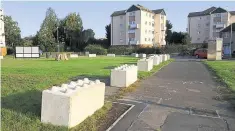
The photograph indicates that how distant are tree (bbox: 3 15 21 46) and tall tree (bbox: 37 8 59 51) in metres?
5.67

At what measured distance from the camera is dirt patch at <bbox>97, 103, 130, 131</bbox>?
19.4 feet

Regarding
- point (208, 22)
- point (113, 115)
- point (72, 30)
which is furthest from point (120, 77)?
point (208, 22)

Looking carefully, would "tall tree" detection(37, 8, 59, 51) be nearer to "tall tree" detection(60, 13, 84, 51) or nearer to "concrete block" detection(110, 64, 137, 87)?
"tall tree" detection(60, 13, 84, 51)

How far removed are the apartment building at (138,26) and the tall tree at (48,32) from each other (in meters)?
18.8

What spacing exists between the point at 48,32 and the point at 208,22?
50.1 meters

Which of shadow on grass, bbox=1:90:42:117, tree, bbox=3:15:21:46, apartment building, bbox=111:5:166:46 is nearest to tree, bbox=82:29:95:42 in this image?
apartment building, bbox=111:5:166:46

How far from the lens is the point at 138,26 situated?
81312mm

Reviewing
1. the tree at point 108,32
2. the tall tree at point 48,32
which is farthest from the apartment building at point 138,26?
the tall tree at point 48,32

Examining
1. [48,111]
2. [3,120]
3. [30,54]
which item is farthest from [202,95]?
[30,54]

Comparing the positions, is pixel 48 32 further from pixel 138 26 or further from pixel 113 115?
pixel 113 115

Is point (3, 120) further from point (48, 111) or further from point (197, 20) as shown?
point (197, 20)

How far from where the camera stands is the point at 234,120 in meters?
6.67

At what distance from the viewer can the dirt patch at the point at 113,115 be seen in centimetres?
592

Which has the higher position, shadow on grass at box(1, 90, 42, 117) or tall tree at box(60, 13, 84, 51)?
tall tree at box(60, 13, 84, 51)
